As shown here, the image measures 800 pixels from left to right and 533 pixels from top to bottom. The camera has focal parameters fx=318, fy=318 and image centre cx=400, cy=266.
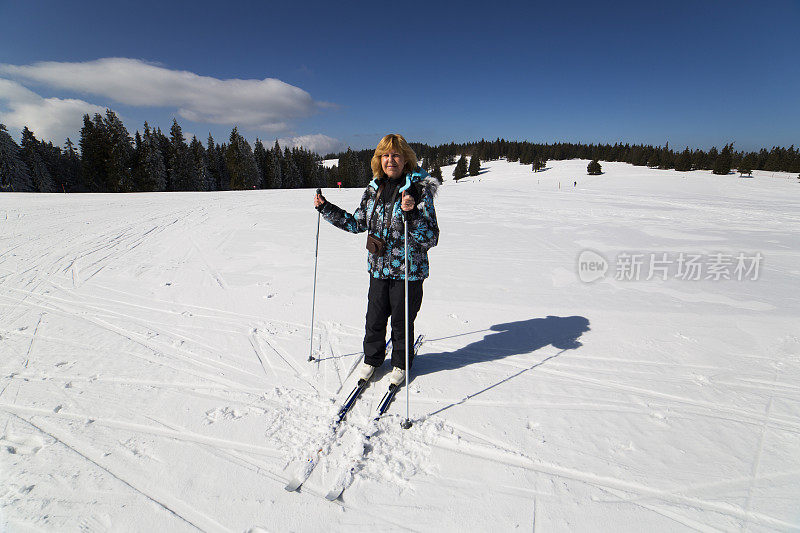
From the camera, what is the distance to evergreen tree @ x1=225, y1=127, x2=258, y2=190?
4256 cm

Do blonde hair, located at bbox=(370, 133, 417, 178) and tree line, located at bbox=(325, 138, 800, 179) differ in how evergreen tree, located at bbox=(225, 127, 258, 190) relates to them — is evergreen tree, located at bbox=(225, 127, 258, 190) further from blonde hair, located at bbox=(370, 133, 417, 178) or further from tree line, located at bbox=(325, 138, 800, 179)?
blonde hair, located at bbox=(370, 133, 417, 178)

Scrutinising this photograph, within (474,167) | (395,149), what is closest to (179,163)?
(395,149)

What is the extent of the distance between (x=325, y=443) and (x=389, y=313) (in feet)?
4.32

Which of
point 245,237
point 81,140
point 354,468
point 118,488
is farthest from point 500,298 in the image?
point 81,140

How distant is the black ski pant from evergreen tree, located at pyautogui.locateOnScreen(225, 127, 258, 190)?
46.8m

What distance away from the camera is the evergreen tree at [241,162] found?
4256cm

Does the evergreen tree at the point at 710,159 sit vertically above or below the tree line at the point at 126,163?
above

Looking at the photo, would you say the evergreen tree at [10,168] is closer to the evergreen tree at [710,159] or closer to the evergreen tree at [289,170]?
the evergreen tree at [289,170]

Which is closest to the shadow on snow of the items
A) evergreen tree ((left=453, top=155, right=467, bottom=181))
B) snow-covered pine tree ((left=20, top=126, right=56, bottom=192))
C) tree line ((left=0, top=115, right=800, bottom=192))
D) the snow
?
the snow

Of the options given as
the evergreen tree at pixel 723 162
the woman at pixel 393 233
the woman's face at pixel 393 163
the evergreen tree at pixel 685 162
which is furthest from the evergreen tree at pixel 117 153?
the evergreen tree at pixel 685 162

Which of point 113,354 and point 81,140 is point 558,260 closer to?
point 113,354

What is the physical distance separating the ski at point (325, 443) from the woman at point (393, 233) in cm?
18

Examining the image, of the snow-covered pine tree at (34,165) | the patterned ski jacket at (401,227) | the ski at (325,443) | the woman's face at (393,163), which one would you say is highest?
the snow-covered pine tree at (34,165)

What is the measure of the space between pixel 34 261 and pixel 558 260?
11915mm
